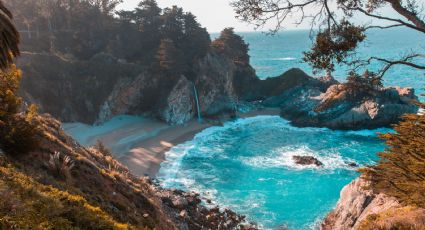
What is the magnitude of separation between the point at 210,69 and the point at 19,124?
48.4 metres

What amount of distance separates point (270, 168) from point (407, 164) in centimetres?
2658

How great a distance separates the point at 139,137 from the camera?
4541cm

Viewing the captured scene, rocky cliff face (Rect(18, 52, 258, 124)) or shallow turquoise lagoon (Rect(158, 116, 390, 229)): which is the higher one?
rocky cliff face (Rect(18, 52, 258, 124))

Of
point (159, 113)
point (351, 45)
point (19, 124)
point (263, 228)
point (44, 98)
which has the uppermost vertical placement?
point (351, 45)

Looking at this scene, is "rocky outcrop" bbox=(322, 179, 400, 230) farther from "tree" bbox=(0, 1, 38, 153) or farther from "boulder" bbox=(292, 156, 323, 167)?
"boulder" bbox=(292, 156, 323, 167)

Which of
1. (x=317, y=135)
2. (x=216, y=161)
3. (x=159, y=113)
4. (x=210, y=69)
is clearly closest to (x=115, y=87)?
(x=159, y=113)

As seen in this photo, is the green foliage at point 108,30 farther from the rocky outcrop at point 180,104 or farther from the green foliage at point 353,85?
the green foliage at point 353,85

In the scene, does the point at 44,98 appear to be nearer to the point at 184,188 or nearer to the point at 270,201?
the point at 184,188

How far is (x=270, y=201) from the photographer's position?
2966 centimetres

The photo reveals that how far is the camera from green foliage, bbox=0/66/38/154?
34.2 ft

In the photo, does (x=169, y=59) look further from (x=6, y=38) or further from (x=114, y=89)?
(x=6, y=38)

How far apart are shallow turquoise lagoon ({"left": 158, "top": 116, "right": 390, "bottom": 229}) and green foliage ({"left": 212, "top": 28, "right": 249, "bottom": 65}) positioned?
1939 cm

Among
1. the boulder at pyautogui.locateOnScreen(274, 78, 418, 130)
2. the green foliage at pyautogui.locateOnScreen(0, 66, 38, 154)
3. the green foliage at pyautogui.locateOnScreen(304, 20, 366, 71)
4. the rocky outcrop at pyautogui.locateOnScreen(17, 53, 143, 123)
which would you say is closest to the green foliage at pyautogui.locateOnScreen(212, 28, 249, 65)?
the rocky outcrop at pyautogui.locateOnScreen(17, 53, 143, 123)

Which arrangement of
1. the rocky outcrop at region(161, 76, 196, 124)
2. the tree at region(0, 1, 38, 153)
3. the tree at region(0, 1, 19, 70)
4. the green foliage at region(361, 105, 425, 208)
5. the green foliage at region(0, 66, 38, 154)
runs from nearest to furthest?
the tree at region(0, 1, 19, 70) < the tree at region(0, 1, 38, 153) < the green foliage at region(361, 105, 425, 208) < the green foliage at region(0, 66, 38, 154) < the rocky outcrop at region(161, 76, 196, 124)
